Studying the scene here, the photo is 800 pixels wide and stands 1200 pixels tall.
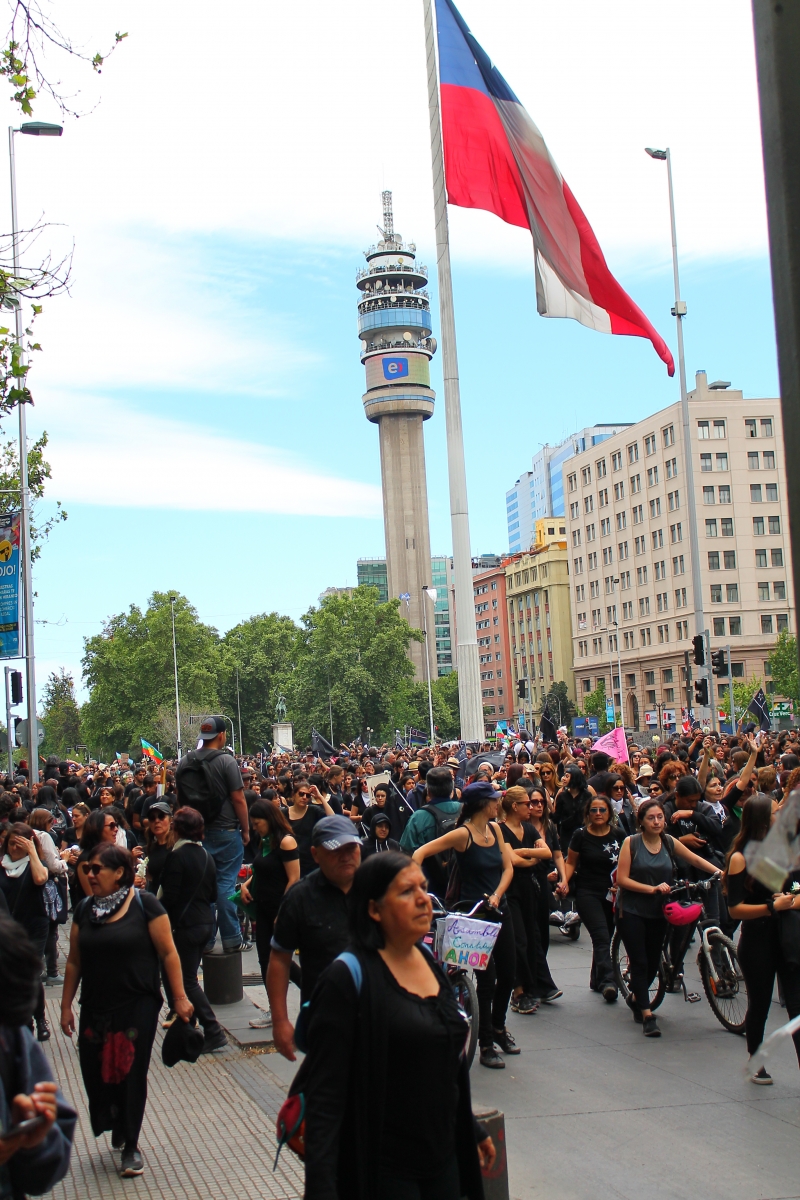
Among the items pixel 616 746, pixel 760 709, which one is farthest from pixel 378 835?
pixel 760 709

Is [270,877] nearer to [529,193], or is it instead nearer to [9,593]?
[529,193]

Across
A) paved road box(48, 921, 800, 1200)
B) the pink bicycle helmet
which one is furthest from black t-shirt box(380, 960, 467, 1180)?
the pink bicycle helmet

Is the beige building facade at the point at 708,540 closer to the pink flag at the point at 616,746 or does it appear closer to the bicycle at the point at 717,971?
the pink flag at the point at 616,746

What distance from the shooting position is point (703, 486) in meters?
90.4

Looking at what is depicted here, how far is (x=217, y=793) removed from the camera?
9.73 m

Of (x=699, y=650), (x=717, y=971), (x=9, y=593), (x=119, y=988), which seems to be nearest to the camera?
(x=119, y=988)

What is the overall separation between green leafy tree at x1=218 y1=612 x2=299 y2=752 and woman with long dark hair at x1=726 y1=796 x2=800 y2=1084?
104 metres

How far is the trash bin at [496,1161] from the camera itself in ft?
14.9

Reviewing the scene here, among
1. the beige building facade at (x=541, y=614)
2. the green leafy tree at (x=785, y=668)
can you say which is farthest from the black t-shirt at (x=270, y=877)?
the beige building facade at (x=541, y=614)

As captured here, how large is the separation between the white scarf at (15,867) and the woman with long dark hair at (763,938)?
5130mm

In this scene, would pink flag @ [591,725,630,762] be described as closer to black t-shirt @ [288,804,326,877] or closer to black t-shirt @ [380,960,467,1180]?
black t-shirt @ [288,804,326,877]

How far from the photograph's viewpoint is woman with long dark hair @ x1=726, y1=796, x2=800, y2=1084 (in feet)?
22.6

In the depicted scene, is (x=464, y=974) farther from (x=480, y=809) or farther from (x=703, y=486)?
(x=703, y=486)

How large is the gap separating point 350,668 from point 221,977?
288ft
